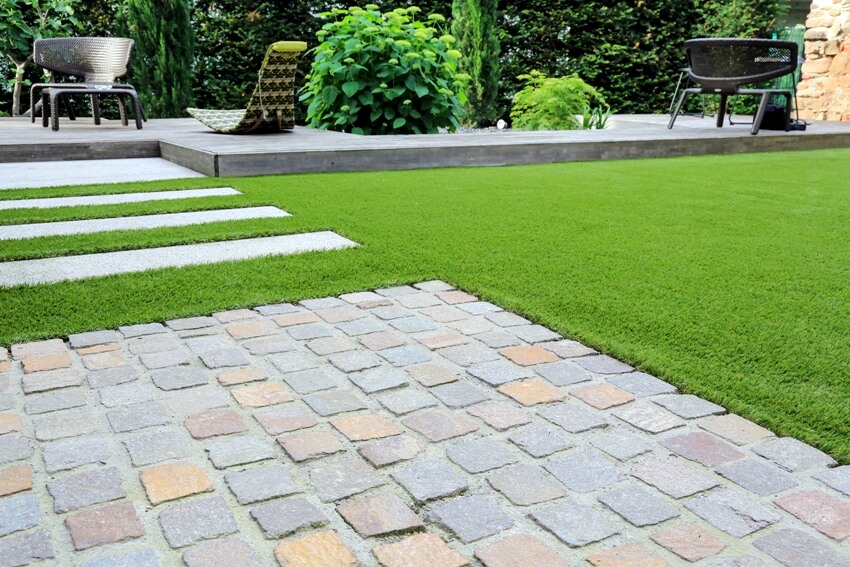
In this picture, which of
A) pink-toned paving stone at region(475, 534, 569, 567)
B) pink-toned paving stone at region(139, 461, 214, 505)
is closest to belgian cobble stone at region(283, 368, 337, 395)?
pink-toned paving stone at region(139, 461, 214, 505)

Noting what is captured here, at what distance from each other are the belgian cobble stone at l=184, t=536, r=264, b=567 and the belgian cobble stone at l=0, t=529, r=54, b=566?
0.23 meters

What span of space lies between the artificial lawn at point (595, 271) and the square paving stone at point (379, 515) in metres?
0.88

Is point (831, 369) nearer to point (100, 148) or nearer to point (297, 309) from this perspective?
point (297, 309)

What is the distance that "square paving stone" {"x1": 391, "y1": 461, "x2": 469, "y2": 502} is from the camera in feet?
4.84

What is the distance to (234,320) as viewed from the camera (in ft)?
8.05

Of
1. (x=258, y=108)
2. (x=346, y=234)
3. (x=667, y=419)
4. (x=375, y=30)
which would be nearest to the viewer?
(x=667, y=419)

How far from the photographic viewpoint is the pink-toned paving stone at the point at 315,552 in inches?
50.2

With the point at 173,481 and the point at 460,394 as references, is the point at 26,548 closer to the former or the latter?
the point at 173,481

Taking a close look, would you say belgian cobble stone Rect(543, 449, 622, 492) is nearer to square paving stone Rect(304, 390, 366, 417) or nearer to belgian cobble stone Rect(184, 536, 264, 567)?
square paving stone Rect(304, 390, 366, 417)

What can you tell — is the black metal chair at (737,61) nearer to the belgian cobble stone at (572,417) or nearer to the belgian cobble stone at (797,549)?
the belgian cobble stone at (572,417)

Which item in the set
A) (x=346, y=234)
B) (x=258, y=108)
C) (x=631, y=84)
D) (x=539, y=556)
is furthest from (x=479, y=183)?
(x=631, y=84)

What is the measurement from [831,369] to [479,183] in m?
3.43

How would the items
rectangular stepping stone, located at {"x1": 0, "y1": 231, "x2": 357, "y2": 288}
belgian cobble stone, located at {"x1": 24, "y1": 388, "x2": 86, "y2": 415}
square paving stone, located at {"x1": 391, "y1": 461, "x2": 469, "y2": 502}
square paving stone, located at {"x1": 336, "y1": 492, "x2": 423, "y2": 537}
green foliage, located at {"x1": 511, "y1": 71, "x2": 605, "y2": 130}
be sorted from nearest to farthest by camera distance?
square paving stone, located at {"x1": 336, "y1": 492, "x2": 423, "y2": 537}
square paving stone, located at {"x1": 391, "y1": 461, "x2": 469, "y2": 502}
belgian cobble stone, located at {"x1": 24, "y1": 388, "x2": 86, "y2": 415}
rectangular stepping stone, located at {"x1": 0, "y1": 231, "x2": 357, "y2": 288}
green foliage, located at {"x1": 511, "y1": 71, "x2": 605, "y2": 130}

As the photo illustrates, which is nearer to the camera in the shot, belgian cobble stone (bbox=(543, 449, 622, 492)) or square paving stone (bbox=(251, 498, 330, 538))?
square paving stone (bbox=(251, 498, 330, 538))
